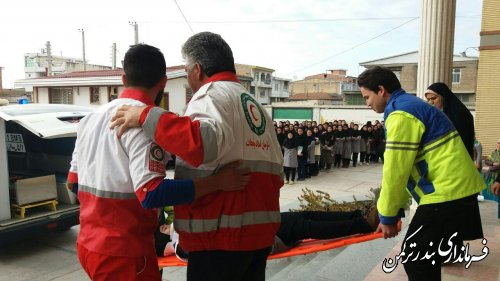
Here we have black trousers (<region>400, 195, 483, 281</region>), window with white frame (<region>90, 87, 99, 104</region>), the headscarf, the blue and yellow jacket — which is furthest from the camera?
window with white frame (<region>90, 87, 99, 104</region>)

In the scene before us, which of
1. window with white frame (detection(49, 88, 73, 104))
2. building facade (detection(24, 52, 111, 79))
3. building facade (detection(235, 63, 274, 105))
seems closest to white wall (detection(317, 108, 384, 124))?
window with white frame (detection(49, 88, 73, 104))

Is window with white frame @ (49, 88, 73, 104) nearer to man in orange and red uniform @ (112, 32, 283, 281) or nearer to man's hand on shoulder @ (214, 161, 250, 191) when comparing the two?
man in orange and red uniform @ (112, 32, 283, 281)

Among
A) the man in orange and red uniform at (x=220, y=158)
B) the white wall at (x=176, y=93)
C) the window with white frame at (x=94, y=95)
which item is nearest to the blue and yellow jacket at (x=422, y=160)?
the man in orange and red uniform at (x=220, y=158)

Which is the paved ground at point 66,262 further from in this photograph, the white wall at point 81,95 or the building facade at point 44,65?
the building facade at point 44,65

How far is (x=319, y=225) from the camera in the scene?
3.28 m

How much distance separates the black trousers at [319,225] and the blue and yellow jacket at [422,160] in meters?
0.75

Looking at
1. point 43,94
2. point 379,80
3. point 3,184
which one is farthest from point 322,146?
point 43,94

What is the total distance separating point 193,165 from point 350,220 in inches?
80.6

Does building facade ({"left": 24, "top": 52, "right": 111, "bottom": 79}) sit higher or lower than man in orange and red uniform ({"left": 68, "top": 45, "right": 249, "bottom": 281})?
higher

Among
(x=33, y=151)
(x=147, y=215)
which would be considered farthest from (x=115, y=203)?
(x=33, y=151)

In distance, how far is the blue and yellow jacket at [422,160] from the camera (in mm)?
2352

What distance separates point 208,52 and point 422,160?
1.47 meters

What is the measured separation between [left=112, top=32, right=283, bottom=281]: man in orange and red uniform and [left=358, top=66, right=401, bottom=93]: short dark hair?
115 centimetres

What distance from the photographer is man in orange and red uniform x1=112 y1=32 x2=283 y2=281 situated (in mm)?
1569
